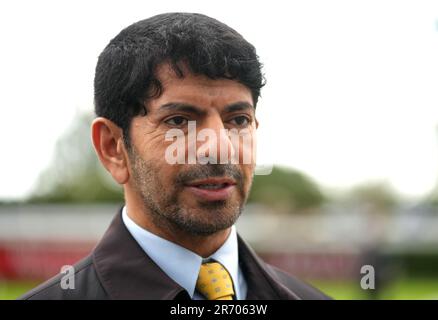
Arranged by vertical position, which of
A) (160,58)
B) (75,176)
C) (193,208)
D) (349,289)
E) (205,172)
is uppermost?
(160,58)

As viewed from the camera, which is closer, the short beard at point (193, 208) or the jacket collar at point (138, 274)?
the short beard at point (193, 208)

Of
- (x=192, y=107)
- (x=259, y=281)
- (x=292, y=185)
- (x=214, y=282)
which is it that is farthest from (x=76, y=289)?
(x=292, y=185)

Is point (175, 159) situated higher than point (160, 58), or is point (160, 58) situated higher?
point (160, 58)

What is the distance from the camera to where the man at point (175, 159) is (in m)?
2.83

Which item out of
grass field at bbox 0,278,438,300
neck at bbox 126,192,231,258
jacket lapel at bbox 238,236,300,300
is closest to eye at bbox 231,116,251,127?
neck at bbox 126,192,231,258

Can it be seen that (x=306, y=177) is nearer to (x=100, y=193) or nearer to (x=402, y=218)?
(x=100, y=193)

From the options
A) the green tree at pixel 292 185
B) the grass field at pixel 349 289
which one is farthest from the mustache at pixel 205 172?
the green tree at pixel 292 185

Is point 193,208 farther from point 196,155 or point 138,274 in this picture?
point 138,274

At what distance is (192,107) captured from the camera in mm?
2842

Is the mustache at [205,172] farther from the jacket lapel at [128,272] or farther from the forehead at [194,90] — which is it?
the jacket lapel at [128,272]

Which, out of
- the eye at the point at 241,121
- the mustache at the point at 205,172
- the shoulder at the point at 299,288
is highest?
the eye at the point at 241,121

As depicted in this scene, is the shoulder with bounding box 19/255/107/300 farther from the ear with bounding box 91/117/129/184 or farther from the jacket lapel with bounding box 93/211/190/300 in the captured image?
the ear with bounding box 91/117/129/184

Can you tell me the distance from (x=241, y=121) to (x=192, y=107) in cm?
24
